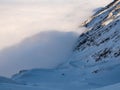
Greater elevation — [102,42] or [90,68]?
[102,42]

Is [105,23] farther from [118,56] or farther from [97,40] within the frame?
[118,56]

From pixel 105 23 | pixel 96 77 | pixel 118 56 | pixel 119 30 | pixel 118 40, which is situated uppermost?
pixel 105 23

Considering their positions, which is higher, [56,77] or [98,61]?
[98,61]

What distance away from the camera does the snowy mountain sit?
35.2 meters

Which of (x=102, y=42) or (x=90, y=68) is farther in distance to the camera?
(x=102, y=42)

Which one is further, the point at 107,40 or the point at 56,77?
the point at 107,40

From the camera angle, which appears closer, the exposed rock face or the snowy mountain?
the snowy mountain

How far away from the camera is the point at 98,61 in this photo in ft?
201

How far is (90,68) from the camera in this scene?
181 feet

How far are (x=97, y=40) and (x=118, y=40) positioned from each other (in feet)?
45.8

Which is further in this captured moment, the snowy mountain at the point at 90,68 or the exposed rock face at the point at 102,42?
the exposed rock face at the point at 102,42

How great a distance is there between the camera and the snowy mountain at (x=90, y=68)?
3522 centimetres

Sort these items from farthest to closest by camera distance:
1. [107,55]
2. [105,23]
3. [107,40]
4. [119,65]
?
[105,23]
[107,40]
[107,55]
[119,65]

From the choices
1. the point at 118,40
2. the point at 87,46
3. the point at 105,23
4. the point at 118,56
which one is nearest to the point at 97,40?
the point at 87,46
